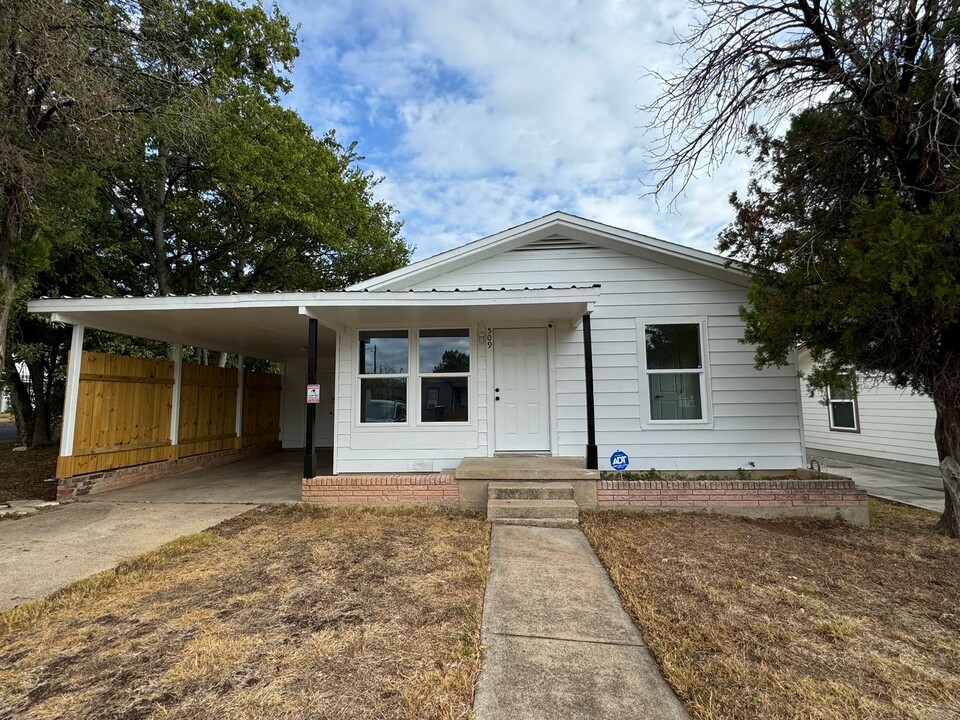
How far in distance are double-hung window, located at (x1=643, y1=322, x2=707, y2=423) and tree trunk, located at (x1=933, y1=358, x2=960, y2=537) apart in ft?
7.86

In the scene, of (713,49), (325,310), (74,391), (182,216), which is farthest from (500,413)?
(182,216)

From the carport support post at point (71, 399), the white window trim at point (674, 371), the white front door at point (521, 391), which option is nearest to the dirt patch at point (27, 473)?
the carport support post at point (71, 399)

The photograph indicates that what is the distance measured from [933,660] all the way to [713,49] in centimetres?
560

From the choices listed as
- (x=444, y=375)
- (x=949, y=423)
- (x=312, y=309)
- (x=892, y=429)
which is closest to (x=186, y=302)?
(x=312, y=309)

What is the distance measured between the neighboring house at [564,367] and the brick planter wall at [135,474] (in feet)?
7.35

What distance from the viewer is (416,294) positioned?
579 cm

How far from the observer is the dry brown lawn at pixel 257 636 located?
209 cm

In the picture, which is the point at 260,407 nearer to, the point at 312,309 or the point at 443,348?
the point at 312,309

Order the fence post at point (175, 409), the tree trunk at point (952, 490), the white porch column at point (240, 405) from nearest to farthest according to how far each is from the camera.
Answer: the tree trunk at point (952, 490) → the fence post at point (175, 409) → the white porch column at point (240, 405)

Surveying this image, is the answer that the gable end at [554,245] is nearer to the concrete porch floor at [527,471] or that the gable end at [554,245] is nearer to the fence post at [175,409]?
the concrete porch floor at [527,471]

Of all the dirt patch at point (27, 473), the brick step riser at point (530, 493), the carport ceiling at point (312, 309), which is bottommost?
the dirt patch at point (27, 473)

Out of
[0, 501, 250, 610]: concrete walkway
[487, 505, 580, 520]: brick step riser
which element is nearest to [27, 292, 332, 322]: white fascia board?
[0, 501, 250, 610]: concrete walkway

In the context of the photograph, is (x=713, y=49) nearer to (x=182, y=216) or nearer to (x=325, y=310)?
(x=325, y=310)

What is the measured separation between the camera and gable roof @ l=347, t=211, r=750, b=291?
21.4 feet
